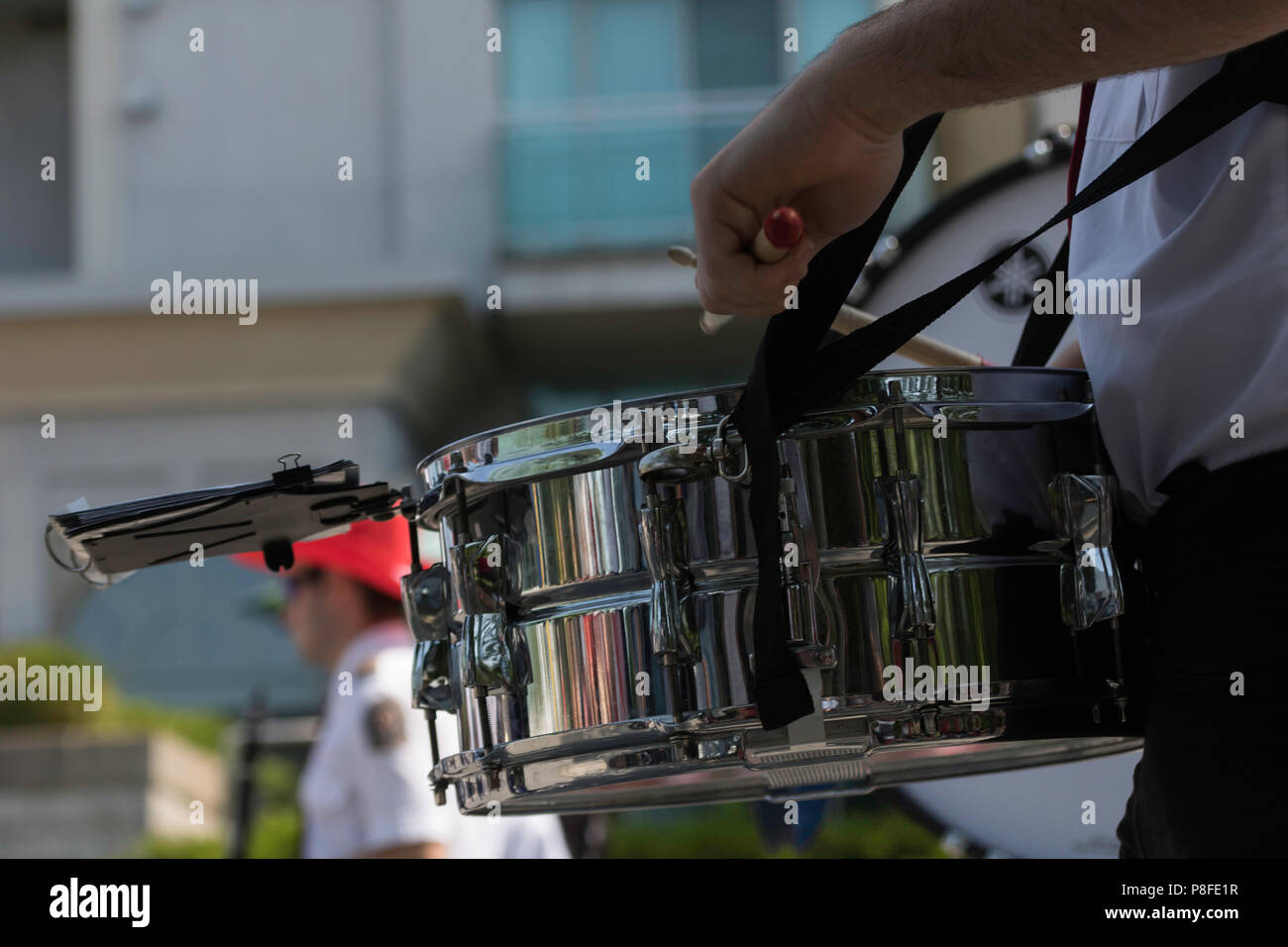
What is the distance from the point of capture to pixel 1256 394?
1.10 metres

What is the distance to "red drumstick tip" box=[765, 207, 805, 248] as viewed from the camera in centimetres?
115

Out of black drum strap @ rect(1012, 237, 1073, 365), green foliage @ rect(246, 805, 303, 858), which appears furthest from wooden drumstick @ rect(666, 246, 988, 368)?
green foliage @ rect(246, 805, 303, 858)

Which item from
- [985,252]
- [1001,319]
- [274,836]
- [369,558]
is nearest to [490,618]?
[1001,319]

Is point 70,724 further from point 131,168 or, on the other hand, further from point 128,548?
point 128,548

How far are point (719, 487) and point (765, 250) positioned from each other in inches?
7.2

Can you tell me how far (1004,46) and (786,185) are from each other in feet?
0.62

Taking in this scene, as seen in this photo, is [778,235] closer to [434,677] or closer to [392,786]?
[434,677]

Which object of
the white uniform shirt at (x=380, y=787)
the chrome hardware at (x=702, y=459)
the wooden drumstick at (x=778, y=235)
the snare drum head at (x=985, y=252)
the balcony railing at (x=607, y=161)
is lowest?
the white uniform shirt at (x=380, y=787)

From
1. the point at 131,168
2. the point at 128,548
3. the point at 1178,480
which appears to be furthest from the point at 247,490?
the point at 131,168

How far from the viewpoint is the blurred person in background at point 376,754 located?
293 cm

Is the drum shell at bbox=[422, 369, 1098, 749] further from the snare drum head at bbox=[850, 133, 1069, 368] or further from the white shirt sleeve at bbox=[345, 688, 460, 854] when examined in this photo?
the white shirt sleeve at bbox=[345, 688, 460, 854]

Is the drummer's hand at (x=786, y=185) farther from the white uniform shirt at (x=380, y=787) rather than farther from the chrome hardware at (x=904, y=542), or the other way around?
the white uniform shirt at (x=380, y=787)

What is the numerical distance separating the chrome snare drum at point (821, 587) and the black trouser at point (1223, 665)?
2.2 inches

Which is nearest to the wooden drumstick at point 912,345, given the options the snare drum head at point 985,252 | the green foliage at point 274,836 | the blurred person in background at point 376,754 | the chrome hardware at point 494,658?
the chrome hardware at point 494,658
